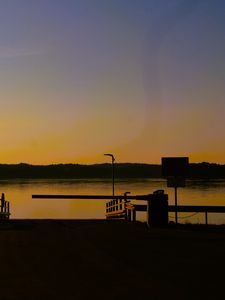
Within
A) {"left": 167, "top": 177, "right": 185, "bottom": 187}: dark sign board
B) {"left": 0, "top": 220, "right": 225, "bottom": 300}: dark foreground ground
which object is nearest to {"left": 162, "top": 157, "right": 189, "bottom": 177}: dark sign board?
{"left": 167, "top": 177, "right": 185, "bottom": 187}: dark sign board

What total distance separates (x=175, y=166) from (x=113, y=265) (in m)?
13.8

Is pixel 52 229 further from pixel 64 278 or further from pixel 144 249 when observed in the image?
pixel 64 278

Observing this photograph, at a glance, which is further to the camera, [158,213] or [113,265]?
[158,213]

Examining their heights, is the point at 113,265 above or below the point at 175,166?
below

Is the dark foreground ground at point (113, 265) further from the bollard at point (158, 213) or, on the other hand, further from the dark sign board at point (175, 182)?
the dark sign board at point (175, 182)

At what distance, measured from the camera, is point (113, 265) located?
14.7m

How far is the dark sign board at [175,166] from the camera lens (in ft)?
91.8

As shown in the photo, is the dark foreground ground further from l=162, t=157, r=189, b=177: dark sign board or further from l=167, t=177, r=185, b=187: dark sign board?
l=167, t=177, r=185, b=187: dark sign board

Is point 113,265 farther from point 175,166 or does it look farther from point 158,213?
point 175,166

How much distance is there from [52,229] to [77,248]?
309 inches

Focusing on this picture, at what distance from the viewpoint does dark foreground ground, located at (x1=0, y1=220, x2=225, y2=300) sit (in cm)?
1147

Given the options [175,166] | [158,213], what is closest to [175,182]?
[175,166]

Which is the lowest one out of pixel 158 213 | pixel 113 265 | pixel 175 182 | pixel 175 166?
pixel 113 265

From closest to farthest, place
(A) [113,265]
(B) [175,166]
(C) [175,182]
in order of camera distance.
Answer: (A) [113,265] → (B) [175,166] → (C) [175,182]
